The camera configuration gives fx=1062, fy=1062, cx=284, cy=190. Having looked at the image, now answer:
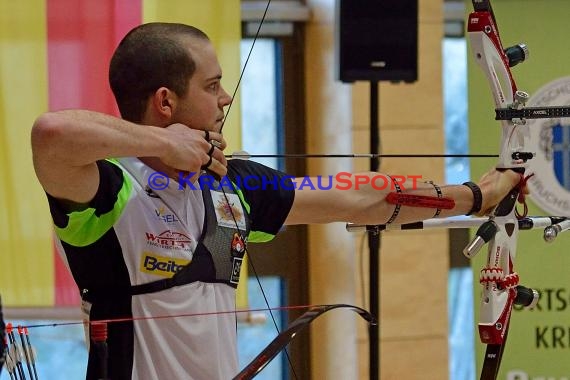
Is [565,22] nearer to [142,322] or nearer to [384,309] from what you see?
[384,309]

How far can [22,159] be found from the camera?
3.23 metres

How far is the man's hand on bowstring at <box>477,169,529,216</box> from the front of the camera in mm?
1832

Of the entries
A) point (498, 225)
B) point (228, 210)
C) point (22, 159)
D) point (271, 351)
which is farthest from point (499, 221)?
point (22, 159)

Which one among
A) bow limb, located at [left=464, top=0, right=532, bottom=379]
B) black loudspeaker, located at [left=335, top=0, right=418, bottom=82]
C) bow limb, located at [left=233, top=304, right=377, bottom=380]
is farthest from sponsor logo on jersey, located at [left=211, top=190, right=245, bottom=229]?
black loudspeaker, located at [left=335, top=0, right=418, bottom=82]

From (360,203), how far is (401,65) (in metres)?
1.64

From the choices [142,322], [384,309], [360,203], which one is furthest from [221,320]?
[384,309]

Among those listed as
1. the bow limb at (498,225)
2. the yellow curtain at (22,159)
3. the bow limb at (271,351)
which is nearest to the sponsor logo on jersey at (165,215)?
the bow limb at (271,351)

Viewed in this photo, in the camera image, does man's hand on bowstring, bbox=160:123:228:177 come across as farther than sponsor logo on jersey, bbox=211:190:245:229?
No

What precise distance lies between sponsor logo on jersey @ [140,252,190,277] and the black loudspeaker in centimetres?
191

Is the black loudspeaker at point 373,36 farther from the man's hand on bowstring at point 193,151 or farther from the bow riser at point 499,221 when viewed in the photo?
the man's hand on bowstring at point 193,151

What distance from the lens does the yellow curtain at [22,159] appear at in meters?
3.21

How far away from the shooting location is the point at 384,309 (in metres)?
3.64

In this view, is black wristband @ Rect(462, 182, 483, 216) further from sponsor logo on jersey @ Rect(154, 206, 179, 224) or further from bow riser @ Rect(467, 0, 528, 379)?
sponsor logo on jersey @ Rect(154, 206, 179, 224)

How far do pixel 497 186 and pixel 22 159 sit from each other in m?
1.82
